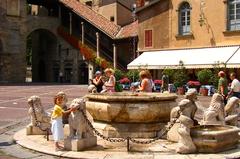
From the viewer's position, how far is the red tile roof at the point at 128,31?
39.0 m

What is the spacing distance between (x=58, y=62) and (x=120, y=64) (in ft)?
30.4

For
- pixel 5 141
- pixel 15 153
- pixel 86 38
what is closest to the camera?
pixel 15 153

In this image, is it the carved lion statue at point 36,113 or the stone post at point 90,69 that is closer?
the carved lion statue at point 36,113

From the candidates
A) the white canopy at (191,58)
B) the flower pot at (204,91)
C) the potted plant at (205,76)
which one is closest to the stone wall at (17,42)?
the white canopy at (191,58)

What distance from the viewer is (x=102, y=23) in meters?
43.2

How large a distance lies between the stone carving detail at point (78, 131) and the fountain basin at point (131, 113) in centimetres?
102

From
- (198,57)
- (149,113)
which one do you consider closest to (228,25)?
(198,57)

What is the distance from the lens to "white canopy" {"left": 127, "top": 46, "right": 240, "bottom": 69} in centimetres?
2593

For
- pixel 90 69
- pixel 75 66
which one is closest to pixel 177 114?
pixel 90 69

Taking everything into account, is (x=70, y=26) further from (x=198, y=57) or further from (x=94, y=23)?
(x=198, y=57)

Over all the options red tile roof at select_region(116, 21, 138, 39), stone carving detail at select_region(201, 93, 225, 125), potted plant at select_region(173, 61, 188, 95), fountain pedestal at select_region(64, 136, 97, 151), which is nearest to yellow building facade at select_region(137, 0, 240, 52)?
potted plant at select_region(173, 61, 188, 95)

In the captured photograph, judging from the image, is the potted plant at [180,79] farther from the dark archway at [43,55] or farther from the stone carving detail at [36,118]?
the dark archway at [43,55]

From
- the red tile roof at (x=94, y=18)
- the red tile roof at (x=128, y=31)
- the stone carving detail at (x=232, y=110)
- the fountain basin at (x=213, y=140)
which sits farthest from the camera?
the red tile roof at (x=94, y=18)

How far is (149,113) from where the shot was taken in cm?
951
